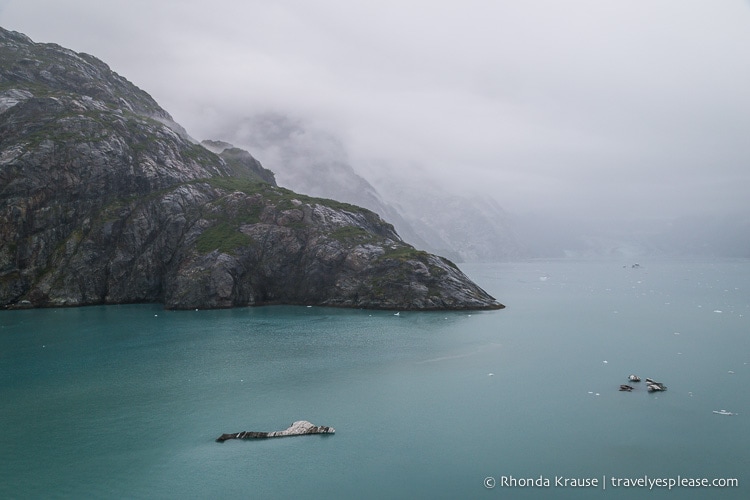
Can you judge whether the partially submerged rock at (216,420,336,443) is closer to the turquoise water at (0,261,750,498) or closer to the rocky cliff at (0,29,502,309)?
the turquoise water at (0,261,750,498)

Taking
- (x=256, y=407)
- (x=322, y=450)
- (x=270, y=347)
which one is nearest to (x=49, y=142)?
(x=270, y=347)

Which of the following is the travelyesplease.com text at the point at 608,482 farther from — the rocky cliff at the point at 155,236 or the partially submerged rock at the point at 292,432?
the rocky cliff at the point at 155,236

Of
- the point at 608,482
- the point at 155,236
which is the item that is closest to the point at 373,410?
the point at 608,482

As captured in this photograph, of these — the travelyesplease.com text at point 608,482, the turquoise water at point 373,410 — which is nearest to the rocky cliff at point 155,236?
the turquoise water at point 373,410

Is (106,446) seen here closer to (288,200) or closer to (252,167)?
(288,200)

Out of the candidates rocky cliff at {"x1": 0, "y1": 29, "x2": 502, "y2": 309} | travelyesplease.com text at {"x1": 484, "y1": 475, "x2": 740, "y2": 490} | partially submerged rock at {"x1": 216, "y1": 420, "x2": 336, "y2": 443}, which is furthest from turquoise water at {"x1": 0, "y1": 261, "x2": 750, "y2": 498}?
rocky cliff at {"x1": 0, "y1": 29, "x2": 502, "y2": 309}

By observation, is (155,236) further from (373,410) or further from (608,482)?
(608,482)
